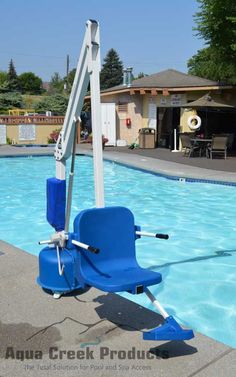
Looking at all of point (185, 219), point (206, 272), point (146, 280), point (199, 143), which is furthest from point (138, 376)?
point (199, 143)

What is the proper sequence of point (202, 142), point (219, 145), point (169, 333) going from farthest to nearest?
point (202, 142), point (219, 145), point (169, 333)

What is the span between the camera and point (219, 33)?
15.3m

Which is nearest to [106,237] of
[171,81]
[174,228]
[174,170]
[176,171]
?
[174,228]

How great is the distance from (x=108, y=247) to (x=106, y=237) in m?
0.08

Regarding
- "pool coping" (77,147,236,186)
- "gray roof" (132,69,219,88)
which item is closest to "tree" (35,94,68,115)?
"gray roof" (132,69,219,88)

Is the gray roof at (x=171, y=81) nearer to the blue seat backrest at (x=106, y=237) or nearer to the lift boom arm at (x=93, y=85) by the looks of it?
the lift boom arm at (x=93, y=85)

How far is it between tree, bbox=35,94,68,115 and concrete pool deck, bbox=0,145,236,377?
35.4 m

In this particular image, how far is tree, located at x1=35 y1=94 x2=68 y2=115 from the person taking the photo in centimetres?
3859

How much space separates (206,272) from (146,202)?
4659 mm

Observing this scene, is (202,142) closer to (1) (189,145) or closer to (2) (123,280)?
(1) (189,145)

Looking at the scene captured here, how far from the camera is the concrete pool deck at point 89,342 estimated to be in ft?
8.89

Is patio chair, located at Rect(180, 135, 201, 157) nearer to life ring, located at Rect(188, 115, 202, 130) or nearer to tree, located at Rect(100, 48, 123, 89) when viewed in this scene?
life ring, located at Rect(188, 115, 202, 130)

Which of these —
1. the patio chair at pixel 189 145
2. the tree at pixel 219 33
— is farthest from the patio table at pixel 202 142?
the tree at pixel 219 33

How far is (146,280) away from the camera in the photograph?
9.62ft
